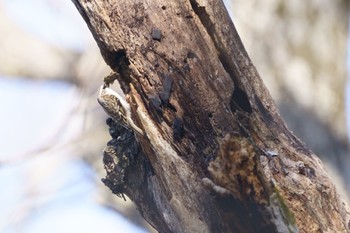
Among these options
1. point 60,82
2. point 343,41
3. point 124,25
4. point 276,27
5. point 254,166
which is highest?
point 60,82

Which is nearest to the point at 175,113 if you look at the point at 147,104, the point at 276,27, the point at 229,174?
the point at 147,104

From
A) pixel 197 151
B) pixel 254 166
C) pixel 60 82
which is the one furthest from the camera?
pixel 60 82

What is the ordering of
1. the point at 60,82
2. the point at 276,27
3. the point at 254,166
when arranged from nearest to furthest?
the point at 254,166, the point at 276,27, the point at 60,82

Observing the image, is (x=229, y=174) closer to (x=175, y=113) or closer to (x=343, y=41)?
(x=175, y=113)

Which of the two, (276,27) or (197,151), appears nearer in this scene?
(197,151)
